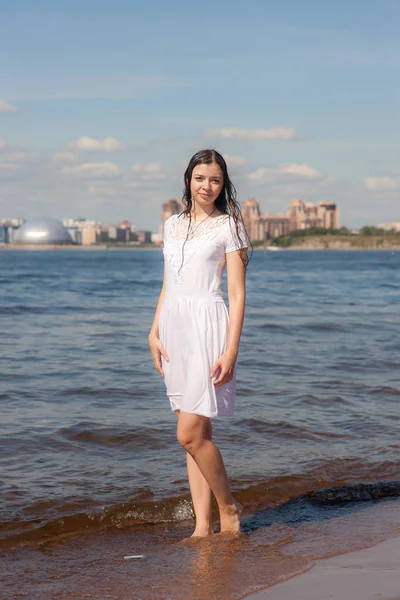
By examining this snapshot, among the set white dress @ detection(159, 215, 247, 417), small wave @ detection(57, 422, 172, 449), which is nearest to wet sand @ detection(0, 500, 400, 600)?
white dress @ detection(159, 215, 247, 417)

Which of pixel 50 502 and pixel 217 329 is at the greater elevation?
pixel 217 329

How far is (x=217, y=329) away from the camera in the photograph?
386 centimetres

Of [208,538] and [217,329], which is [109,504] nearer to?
[208,538]

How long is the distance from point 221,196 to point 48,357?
21.6 feet

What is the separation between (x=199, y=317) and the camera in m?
3.86

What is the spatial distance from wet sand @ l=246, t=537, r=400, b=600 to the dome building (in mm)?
194020

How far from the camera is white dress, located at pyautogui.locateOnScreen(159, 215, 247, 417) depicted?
384 cm

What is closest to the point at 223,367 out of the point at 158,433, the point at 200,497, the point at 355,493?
the point at 200,497

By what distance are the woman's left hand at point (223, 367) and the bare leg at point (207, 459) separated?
8.5 inches

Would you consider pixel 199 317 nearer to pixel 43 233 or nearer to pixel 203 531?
pixel 203 531

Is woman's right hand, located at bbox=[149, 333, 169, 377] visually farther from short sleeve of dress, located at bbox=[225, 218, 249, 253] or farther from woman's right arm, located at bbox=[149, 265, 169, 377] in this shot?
short sleeve of dress, located at bbox=[225, 218, 249, 253]

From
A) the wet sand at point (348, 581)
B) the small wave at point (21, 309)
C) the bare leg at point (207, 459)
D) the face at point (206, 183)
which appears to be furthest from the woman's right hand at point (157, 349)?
the small wave at point (21, 309)

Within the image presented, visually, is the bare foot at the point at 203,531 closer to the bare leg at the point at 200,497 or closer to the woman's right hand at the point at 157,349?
the bare leg at the point at 200,497

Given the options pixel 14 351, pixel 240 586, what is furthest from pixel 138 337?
pixel 240 586
